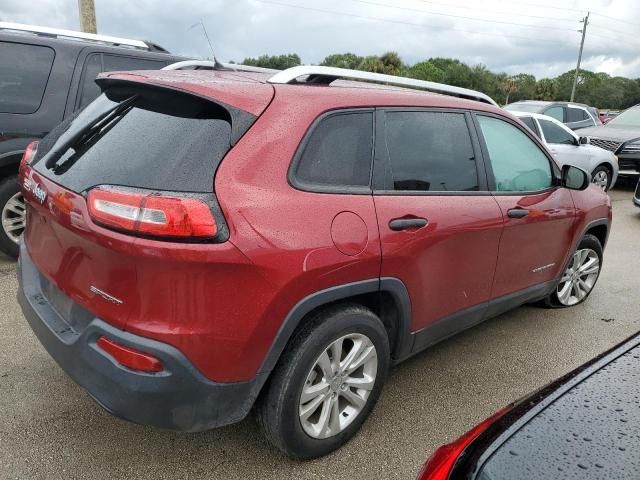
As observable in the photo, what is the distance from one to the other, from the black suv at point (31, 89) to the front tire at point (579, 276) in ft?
13.4

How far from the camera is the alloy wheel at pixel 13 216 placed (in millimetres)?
4320

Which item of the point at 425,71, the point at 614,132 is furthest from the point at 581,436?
the point at 425,71

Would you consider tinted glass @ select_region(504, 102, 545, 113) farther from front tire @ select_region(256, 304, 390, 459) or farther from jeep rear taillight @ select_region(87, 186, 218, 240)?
jeep rear taillight @ select_region(87, 186, 218, 240)

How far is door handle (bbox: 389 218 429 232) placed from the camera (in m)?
2.33

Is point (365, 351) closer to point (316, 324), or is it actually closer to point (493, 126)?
point (316, 324)

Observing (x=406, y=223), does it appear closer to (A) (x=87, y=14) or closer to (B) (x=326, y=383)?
(B) (x=326, y=383)

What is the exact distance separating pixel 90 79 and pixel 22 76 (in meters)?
0.51

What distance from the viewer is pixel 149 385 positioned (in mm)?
1830

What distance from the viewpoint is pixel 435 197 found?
2.61 meters

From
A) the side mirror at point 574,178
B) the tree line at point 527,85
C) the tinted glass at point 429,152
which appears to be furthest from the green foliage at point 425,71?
the tinted glass at point 429,152

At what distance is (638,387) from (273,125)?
1.54m

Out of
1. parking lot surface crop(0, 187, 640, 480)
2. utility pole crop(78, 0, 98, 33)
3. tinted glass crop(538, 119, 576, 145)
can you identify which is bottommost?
parking lot surface crop(0, 187, 640, 480)

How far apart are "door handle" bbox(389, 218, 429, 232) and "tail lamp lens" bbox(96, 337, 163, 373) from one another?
1.13 metres

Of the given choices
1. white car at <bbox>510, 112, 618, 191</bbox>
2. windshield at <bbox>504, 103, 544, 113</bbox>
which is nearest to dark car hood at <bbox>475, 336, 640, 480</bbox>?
white car at <bbox>510, 112, 618, 191</bbox>
